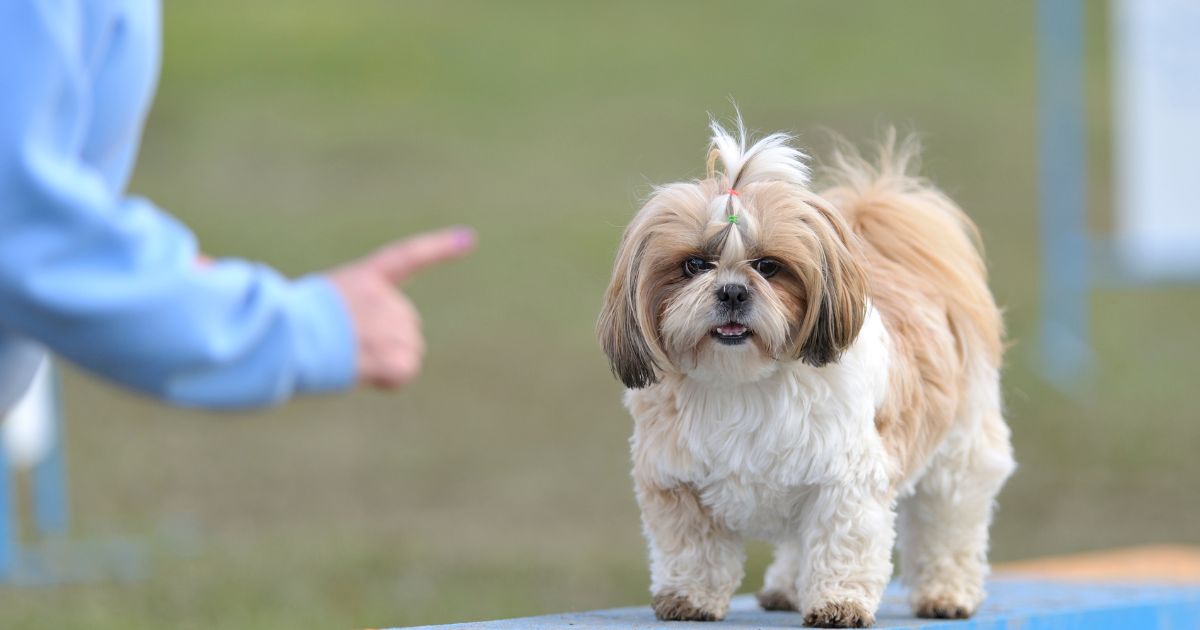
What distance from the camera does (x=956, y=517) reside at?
376 centimetres

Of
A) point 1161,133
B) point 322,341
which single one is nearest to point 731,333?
point 322,341

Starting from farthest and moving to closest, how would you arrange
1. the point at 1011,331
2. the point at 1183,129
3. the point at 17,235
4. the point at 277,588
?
the point at 1011,331 → the point at 1183,129 → the point at 277,588 → the point at 17,235

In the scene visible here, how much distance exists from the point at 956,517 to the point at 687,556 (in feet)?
2.53

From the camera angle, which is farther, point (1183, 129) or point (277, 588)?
point (1183, 129)

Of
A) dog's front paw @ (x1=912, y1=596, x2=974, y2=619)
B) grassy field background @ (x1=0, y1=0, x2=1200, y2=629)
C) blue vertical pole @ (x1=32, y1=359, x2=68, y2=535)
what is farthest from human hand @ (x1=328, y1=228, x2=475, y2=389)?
blue vertical pole @ (x1=32, y1=359, x2=68, y2=535)

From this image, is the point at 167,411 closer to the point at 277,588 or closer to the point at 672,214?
the point at 277,588

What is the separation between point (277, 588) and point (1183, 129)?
300 inches

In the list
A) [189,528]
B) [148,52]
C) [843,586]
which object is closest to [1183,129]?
[189,528]

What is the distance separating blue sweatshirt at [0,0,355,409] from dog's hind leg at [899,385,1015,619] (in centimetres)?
169

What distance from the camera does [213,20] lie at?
29750mm

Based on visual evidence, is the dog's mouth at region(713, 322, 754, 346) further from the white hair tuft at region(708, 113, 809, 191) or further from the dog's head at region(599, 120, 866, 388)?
the white hair tuft at region(708, 113, 809, 191)

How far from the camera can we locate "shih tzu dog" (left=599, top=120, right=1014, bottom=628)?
306 cm

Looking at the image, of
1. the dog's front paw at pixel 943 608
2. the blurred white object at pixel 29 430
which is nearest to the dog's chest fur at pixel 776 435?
the dog's front paw at pixel 943 608

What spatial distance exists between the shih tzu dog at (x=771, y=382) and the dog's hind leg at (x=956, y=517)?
2 cm
